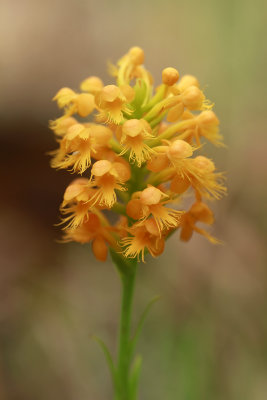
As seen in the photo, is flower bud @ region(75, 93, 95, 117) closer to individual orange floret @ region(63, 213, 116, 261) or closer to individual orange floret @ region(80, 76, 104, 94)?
individual orange floret @ region(80, 76, 104, 94)

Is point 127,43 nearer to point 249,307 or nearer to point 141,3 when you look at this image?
point 141,3

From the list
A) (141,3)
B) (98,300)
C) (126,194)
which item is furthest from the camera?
(141,3)

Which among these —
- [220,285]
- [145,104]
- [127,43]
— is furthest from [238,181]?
[127,43]

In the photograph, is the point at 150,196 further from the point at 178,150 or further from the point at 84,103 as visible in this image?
the point at 84,103

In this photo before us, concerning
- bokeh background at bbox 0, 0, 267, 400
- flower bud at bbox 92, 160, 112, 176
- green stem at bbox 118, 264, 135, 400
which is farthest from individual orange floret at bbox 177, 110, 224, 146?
bokeh background at bbox 0, 0, 267, 400

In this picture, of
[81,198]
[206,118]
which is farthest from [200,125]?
[81,198]
